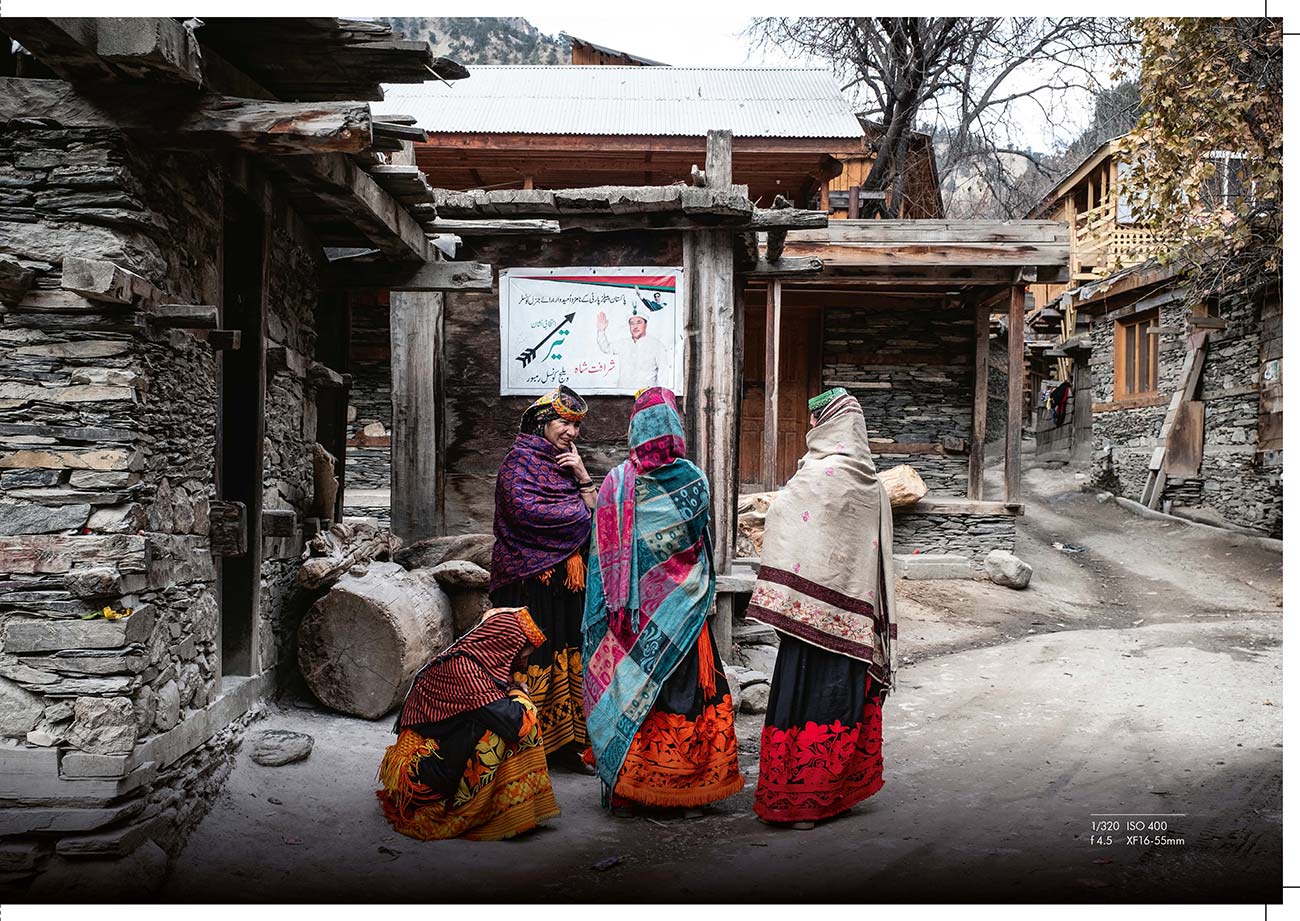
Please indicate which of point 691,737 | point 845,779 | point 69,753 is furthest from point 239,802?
point 845,779

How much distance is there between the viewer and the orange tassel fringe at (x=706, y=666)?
4316mm

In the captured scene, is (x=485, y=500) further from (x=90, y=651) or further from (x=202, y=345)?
(x=90, y=651)

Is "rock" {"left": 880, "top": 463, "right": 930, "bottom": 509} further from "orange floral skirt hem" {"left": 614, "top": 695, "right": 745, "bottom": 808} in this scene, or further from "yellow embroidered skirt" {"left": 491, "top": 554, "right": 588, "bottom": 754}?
"orange floral skirt hem" {"left": 614, "top": 695, "right": 745, "bottom": 808}

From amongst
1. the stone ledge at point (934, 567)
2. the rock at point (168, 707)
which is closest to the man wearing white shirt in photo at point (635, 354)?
the rock at point (168, 707)

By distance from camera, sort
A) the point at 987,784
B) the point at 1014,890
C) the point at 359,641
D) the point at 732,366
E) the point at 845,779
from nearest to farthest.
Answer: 1. the point at 1014,890
2. the point at 845,779
3. the point at 987,784
4. the point at 359,641
5. the point at 732,366

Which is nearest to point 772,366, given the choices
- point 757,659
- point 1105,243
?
point 757,659

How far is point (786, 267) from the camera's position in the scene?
284 inches

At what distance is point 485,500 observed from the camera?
22.3 ft

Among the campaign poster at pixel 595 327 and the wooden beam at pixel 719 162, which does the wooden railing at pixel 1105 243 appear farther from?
the campaign poster at pixel 595 327

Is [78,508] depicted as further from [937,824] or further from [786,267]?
[786,267]

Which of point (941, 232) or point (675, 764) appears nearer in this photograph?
point (675, 764)

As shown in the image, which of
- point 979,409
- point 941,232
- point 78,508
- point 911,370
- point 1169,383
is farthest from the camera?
point 1169,383

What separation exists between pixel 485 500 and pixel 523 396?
753mm

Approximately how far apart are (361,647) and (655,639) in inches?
66.1
